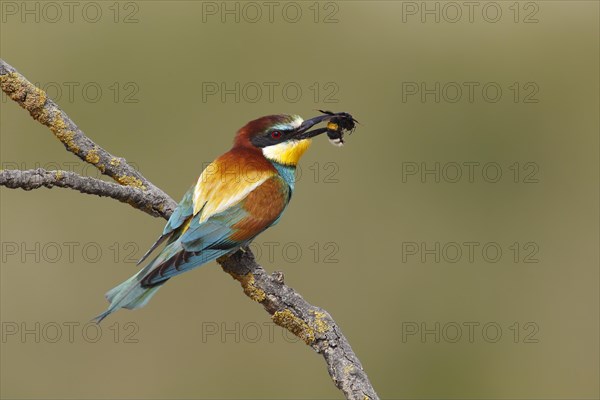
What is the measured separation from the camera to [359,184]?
20.3 feet

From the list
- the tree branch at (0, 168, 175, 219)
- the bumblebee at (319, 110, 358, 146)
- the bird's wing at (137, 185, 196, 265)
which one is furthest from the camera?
the bumblebee at (319, 110, 358, 146)

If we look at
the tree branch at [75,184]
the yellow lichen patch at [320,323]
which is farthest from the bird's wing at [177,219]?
the yellow lichen patch at [320,323]

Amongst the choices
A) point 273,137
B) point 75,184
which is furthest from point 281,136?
point 75,184

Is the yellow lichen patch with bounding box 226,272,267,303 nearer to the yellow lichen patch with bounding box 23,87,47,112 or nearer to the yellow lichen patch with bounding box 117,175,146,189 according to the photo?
the yellow lichen patch with bounding box 117,175,146,189

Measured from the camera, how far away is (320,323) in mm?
2477

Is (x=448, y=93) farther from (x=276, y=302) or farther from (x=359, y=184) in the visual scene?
(x=276, y=302)

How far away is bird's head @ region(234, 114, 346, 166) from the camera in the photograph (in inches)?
133

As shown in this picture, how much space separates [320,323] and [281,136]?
1.09m

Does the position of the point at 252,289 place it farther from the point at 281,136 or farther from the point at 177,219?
the point at 281,136

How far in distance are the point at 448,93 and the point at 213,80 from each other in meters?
1.79

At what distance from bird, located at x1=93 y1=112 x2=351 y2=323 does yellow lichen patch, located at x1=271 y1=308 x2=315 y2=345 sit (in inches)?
15.9

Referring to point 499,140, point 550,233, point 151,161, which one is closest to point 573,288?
point 550,233

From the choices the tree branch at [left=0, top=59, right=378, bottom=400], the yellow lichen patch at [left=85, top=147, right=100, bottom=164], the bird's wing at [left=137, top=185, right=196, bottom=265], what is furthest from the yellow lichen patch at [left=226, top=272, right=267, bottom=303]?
the yellow lichen patch at [left=85, top=147, right=100, bottom=164]

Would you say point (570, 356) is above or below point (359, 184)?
below
